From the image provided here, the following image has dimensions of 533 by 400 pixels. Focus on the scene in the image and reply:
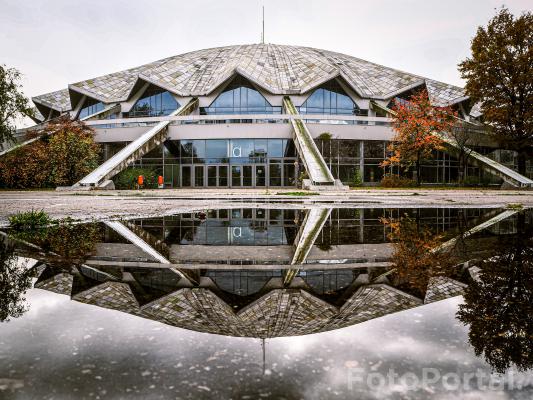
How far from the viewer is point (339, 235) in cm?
709

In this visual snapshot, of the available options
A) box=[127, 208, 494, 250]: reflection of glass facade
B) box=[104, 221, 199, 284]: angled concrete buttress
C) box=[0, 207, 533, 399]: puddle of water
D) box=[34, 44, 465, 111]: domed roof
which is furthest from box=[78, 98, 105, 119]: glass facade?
box=[0, 207, 533, 399]: puddle of water

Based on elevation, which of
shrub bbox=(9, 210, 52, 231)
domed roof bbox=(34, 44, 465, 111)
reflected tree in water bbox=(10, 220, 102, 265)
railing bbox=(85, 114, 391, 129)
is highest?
domed roof bbox=(34, 44, 465, 111)

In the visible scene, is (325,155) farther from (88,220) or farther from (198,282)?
(198,282)

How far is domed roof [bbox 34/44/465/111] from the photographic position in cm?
4428

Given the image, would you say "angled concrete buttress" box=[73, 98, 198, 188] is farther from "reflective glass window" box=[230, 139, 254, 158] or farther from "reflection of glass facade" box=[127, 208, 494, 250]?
"reflection of glass facade" box=[127, 208, 494, 250]

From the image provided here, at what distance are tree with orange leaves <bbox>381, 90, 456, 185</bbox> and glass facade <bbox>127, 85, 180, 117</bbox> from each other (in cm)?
2515

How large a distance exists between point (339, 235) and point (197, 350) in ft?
17.1

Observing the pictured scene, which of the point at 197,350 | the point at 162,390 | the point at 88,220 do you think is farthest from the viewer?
the point at 88,220

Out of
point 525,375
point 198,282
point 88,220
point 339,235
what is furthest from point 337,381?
point 88,220

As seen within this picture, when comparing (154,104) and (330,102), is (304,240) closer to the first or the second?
(330,102)

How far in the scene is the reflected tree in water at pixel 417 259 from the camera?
148 inches

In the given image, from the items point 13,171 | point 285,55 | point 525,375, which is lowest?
point 525,375

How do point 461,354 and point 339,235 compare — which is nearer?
point 461,354

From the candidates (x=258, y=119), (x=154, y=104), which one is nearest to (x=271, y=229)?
(x=258, y=119)
